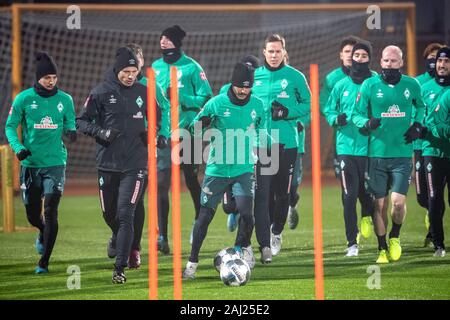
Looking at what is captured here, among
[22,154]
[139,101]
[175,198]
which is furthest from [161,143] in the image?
[175,198]

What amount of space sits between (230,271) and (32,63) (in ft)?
44.7

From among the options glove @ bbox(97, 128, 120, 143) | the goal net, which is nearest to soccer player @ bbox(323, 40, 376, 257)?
glove @ bbox(97, 128, 120, 143)

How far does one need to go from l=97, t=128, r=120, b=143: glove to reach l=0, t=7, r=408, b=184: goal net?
1160cm

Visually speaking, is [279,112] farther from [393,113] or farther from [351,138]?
[393,113]

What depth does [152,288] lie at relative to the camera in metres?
8.05

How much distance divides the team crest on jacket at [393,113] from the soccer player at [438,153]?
1.87 ft

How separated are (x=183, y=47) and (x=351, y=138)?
12.8 meters

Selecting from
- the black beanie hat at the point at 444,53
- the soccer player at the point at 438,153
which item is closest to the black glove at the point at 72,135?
the soccer player at the point at 438,153

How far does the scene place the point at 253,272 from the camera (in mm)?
11070

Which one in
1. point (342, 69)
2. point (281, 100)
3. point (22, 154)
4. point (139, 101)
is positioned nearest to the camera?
point (139, 101)

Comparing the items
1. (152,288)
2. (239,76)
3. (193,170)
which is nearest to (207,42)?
(193,170)

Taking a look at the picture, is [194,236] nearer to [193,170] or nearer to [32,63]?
[193,170]

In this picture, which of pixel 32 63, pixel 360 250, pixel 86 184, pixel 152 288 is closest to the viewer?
pixel 152 288

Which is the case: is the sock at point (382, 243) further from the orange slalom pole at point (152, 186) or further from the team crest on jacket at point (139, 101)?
the orange slalom pole at point (152, 186)
